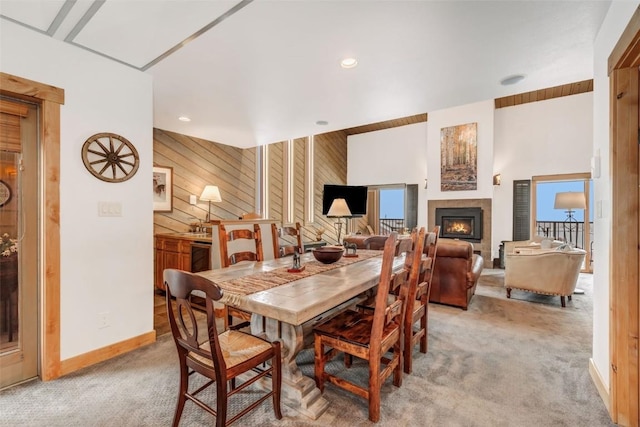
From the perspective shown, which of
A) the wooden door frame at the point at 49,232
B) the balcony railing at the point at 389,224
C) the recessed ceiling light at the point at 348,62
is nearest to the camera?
the wooden door frame at the point at 49,232

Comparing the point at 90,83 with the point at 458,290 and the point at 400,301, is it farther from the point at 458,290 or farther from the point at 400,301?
the point at 458,290

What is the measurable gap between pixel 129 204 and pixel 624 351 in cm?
348

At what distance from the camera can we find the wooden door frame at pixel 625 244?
1656 millimetres

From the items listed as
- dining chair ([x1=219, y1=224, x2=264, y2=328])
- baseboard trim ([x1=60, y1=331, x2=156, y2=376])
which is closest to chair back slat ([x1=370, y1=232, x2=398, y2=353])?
dining chair ([x1=219, y1=224, x2=264, y2=328])

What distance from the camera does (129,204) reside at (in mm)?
2545

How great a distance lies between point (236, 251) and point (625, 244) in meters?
2.69

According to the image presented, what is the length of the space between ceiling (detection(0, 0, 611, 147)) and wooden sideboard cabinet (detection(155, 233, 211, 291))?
172cm

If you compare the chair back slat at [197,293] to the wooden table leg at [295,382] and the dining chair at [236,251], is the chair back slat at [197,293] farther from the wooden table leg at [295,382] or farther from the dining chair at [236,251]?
the dining chair at [236,251]

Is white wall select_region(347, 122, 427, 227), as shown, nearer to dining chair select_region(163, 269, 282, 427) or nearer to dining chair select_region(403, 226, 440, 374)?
dining chair select_region(403, 226, 440, 374)

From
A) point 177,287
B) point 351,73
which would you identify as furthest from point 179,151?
point 177,287

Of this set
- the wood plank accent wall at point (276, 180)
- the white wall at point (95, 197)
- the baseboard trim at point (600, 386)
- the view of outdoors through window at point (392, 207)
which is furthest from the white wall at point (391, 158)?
the white wall at point (95, 197)

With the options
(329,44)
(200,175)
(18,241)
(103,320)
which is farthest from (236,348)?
(200,175)

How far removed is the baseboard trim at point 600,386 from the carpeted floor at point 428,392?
0.12 ft

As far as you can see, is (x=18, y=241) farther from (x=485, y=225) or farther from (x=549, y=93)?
(x=549, y=93)
